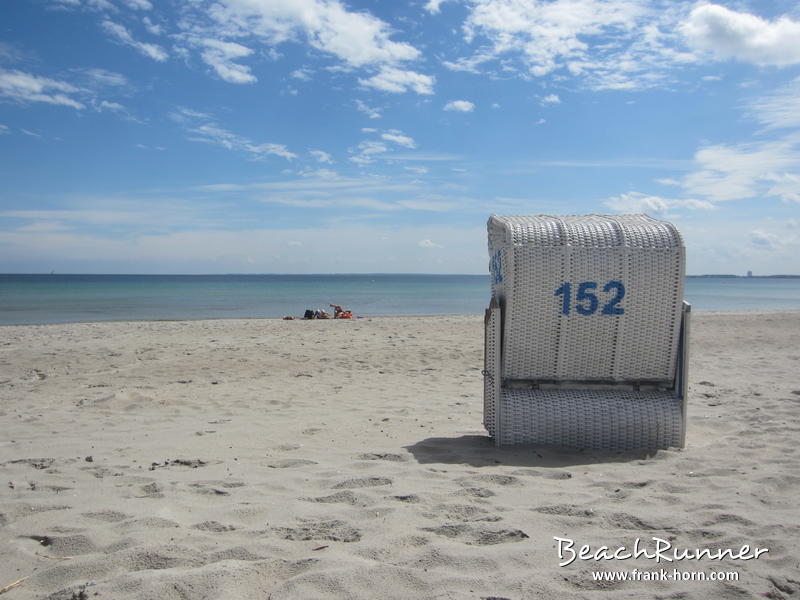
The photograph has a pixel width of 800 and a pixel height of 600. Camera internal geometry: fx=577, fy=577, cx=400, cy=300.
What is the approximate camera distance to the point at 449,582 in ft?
7.81

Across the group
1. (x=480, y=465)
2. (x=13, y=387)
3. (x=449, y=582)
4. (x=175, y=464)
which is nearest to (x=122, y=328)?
(x=13, y=387)

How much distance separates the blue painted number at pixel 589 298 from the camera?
14.0ft

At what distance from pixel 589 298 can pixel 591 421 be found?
92cm

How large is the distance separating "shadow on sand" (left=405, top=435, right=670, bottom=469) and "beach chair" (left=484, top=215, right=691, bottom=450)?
0.09m

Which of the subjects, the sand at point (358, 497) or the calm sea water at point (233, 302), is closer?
the sand at point (358, 497)

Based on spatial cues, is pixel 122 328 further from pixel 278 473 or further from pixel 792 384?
pixel 792 384

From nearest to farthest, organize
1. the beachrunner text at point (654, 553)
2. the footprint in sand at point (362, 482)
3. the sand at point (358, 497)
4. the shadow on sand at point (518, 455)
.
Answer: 1. the sand at point (358, 497)
2. the beachrunner text at point (654, 553)
3. the footprint in sand at point (362, 482)
4. the shadow on sand at point (518, 455)

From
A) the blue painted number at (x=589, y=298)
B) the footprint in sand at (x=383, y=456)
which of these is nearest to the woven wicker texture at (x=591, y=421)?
the blue painted number at (x=589, y=298)

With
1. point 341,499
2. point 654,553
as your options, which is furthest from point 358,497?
point 654,553

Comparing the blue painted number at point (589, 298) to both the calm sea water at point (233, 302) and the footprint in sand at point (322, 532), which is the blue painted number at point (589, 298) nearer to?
the footprint in sand at point (322, 532)

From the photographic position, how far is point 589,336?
4.34 m

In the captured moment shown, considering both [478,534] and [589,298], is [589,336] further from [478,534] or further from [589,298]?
[478,534]

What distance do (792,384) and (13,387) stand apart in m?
9.72

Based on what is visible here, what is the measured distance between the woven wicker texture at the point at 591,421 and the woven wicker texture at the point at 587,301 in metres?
0.18
